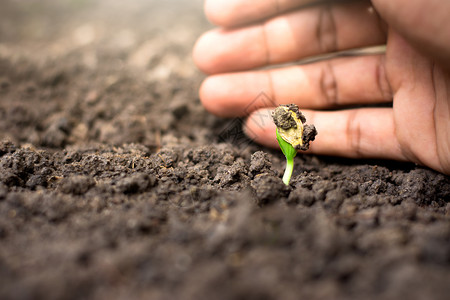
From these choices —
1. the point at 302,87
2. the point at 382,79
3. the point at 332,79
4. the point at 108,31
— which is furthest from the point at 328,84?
the point at 108,31

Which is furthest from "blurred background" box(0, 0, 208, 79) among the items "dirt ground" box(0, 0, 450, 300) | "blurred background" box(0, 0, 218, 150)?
"dirt ground" box(0, 0, 450, 300)

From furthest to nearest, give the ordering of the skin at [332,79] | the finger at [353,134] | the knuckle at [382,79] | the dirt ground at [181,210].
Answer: the knuckle at [382,79], the finger at [353,134], the skin at [332,79], the dirt ground at [181,210]

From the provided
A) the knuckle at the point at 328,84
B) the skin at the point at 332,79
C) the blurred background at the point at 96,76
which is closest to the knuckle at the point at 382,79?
the skin at the point at 332,79

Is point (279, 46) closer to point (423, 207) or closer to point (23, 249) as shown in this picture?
point (423, 207)

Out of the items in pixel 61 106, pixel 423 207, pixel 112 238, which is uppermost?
pixel 61 106

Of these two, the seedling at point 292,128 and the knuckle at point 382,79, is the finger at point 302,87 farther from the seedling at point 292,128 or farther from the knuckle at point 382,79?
the seedling at point 292,128

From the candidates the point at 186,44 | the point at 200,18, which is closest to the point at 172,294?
the point at 186,44
